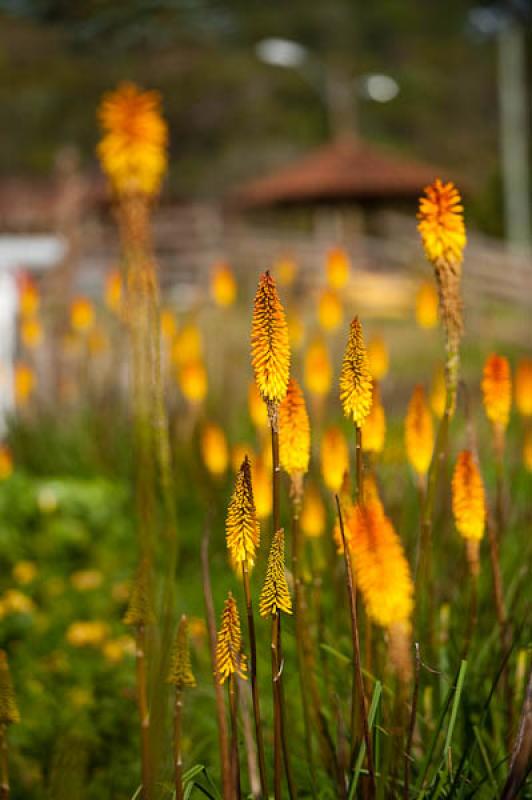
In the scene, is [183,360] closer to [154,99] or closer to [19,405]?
[19,405]

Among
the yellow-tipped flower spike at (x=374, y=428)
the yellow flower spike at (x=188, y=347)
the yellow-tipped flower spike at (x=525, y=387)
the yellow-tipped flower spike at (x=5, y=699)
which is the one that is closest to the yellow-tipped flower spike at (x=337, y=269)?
the yellow flower spike at (x=188, y=347)

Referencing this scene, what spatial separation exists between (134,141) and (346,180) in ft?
75.8

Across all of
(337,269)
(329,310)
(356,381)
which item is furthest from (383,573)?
(337,269)

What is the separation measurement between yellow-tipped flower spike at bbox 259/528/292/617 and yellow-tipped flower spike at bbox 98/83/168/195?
0.57 m

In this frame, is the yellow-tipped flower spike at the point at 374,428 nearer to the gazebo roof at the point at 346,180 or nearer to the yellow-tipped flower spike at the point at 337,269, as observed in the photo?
the yellow-tipped flower spike at the point at 337,269

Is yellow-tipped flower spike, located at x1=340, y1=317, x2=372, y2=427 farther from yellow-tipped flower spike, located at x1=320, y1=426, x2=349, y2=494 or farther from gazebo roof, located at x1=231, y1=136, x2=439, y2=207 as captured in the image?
gazebo roof, located at x1=231, y1=136, x2=439, y2=207

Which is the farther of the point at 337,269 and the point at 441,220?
the point at 337,269

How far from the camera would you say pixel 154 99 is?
149 centimetres

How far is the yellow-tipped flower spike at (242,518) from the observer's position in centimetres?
120

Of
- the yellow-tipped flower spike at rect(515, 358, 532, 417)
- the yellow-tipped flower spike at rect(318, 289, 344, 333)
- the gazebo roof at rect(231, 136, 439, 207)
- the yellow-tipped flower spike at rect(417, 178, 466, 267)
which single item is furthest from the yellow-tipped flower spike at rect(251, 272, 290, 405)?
the gazebo roof at rect(231, 136, 439, 207)

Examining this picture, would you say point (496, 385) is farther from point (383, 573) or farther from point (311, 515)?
point (383, 573)

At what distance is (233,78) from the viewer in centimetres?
4909

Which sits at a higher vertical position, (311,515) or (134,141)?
(134,141)

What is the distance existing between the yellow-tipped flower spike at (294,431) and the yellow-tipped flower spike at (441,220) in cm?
29
